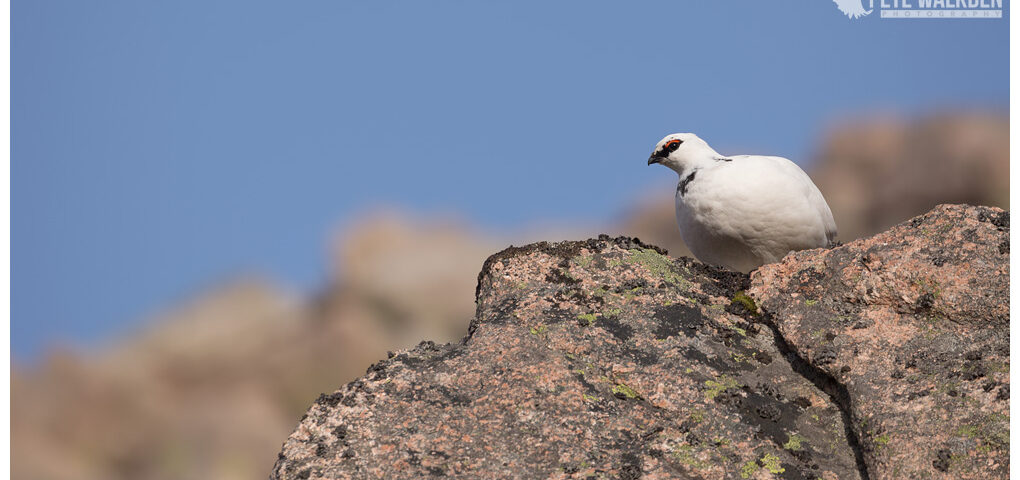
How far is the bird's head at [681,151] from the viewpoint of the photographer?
34.3ft

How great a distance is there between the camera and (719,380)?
22.2 feet

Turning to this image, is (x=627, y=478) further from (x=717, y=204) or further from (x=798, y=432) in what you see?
(x=717, y=204)

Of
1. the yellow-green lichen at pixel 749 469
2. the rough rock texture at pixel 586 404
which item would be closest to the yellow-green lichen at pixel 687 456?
the rough rock texture at pixel 586 404

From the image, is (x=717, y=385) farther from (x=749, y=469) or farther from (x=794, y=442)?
(x=749, y=469)

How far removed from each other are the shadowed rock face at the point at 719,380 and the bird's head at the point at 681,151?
8.95 ft

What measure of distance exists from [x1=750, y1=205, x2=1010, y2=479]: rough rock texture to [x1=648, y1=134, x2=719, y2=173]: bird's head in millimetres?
2783

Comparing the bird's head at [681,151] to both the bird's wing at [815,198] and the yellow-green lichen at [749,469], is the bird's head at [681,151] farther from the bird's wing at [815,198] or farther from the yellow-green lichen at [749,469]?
the yellow-green lichen at [749,469]

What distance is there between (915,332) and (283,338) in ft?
97.9

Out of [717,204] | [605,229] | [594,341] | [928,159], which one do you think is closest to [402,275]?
[605,229]

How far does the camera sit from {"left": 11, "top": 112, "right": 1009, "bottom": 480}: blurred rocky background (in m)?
30.8

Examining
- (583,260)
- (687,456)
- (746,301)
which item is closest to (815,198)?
(746,301)

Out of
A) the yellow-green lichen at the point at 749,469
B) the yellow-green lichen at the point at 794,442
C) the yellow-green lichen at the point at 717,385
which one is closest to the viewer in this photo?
the yellow-green lichen at the point at 749,469

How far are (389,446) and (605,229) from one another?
29773 mm

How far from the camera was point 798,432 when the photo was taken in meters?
6.41
